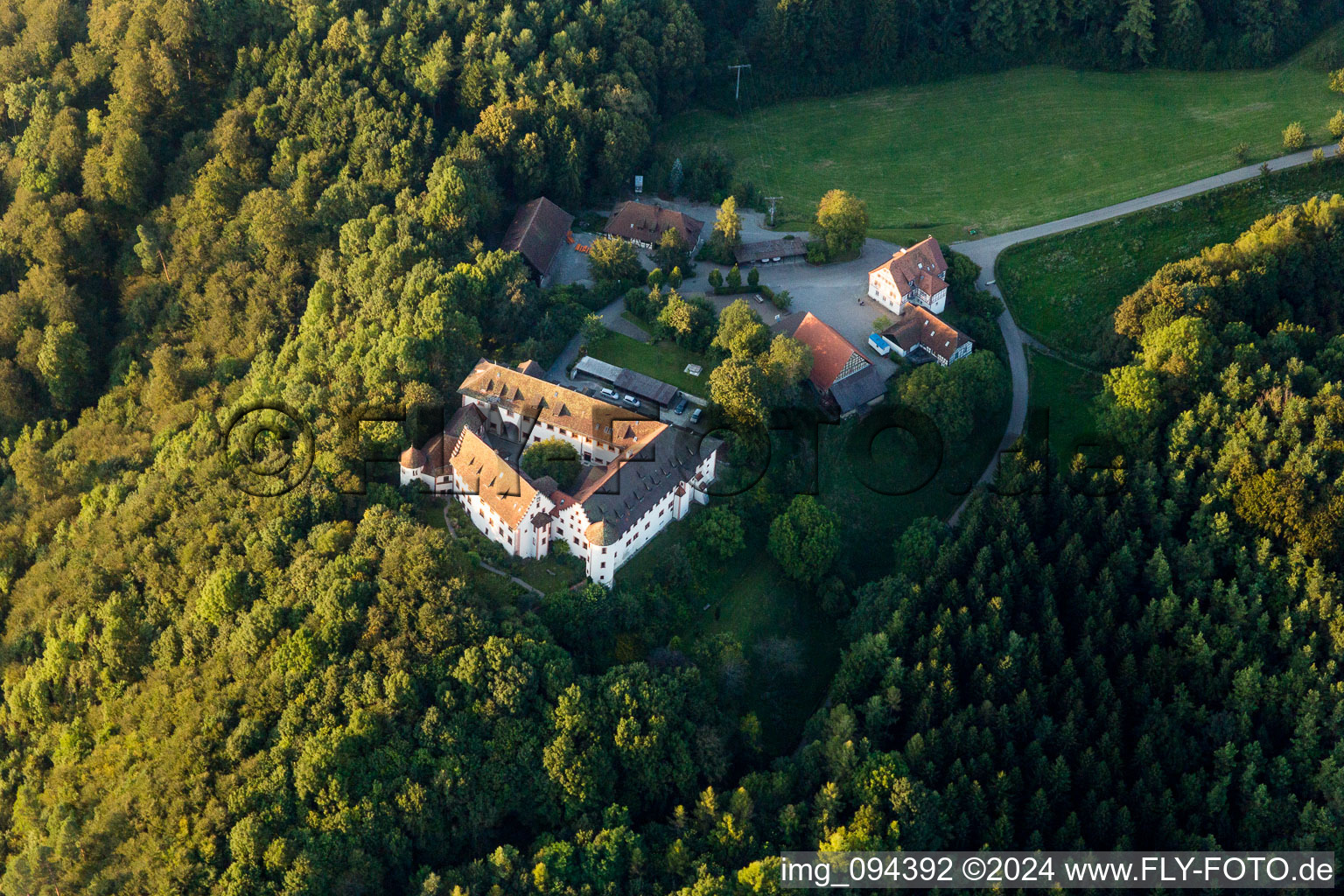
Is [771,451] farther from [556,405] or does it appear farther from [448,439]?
[448,439]

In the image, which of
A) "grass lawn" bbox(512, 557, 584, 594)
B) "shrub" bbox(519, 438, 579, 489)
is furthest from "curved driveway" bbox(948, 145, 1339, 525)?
"grass lawn" bbox(512, 557, 584, 594)

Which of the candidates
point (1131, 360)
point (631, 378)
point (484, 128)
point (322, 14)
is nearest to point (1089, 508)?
point (1131, 360)

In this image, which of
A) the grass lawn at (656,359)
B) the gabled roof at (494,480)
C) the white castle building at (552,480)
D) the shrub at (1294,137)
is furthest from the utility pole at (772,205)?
the shrub at (1294,137)

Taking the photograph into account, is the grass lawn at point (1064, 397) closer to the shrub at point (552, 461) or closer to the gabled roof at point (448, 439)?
the shrub at point (552, 461)

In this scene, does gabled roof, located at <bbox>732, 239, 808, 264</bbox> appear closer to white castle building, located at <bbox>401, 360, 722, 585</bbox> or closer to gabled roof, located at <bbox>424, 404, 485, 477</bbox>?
white castle building, located at <bbox>401, 360, 722, 585</bbox>

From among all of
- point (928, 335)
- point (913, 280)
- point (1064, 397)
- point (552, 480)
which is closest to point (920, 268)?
point (913, 280)

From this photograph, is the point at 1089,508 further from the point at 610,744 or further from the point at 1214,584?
the point at 610,744

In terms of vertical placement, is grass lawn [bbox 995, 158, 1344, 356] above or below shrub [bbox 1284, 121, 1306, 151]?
below
